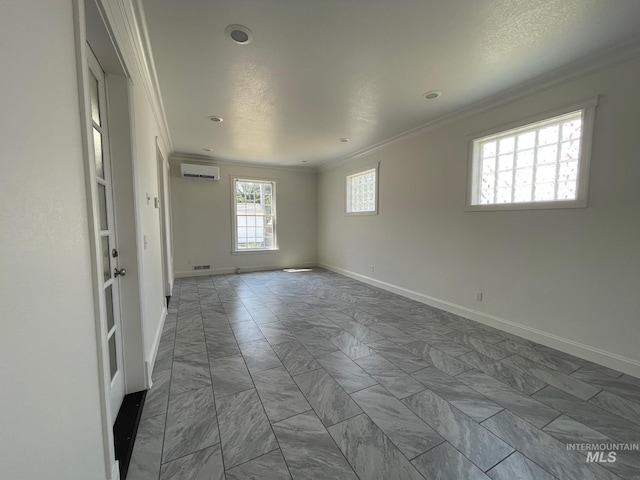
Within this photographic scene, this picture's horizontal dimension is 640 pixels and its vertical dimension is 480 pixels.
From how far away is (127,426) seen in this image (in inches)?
64.0

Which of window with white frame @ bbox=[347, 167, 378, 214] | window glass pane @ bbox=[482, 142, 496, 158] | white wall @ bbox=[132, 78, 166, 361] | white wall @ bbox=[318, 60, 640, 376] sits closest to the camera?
white wall @ bbox=[132, 78, 166, 361]

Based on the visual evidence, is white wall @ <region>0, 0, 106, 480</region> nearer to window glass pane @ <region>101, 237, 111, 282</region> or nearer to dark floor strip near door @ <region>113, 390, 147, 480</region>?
dark floor strip near door @ <region>113, 390, 147, 480</region>

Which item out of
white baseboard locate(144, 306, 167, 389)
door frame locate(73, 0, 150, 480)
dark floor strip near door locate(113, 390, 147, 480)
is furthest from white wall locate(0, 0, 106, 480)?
white baseboard locate(144, 306, 167, 389)

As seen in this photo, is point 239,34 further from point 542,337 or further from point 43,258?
point 542,337

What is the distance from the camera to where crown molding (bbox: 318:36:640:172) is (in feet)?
7.00

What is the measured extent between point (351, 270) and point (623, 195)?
4.18 m

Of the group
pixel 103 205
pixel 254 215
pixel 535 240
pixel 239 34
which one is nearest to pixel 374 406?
pixel 103 205

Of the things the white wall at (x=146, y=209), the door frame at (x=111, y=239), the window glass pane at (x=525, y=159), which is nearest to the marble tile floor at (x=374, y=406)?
the door frame at (x=111, y=239)

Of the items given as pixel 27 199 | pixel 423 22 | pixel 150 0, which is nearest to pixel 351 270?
A: pixel 423 22

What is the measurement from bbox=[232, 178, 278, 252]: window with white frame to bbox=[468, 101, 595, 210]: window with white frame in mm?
4600

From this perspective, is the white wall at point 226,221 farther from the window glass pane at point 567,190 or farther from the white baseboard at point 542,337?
the window glass pane at point 567,190

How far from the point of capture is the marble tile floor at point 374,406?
55.7 inches

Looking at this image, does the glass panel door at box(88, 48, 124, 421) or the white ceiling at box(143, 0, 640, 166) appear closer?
the glass panel door at box(88, 48, 124, 421)

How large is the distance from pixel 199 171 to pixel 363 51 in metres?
4.50
